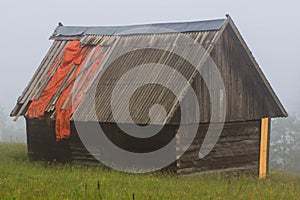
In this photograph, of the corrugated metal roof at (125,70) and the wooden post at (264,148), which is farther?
the wooden post at (264,148)

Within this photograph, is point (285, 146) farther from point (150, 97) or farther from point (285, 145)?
point (150, 97)

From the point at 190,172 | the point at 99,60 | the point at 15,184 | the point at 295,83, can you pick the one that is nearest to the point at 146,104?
the point at 190,172

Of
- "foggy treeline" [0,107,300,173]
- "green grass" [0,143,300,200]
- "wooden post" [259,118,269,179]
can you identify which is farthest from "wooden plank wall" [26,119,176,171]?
"foggy treeline" [0,107,300,173]

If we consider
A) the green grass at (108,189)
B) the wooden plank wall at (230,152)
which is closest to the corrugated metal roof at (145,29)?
the wooden plank wall at (230,152)

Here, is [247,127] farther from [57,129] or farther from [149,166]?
[57,129]

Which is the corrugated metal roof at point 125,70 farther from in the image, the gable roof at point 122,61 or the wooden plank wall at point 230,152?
the wooden plank wall at point 230,152

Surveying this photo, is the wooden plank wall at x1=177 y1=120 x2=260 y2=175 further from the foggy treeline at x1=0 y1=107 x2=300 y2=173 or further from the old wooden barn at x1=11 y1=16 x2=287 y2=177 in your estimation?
the foggy treeline at x1=0 y1=107 x2=300 y2=173

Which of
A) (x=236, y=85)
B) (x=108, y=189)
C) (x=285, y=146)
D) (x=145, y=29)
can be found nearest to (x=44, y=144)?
(x=145, y=29)

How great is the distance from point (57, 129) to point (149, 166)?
3767 millimetres

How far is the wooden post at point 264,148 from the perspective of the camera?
17.3m

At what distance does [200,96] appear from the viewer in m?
14.5

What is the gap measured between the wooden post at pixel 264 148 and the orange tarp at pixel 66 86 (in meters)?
6.24

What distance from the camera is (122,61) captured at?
16.4 metres

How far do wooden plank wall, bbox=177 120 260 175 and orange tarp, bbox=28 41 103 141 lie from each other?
4141 mm
